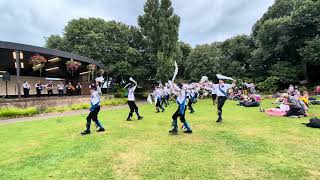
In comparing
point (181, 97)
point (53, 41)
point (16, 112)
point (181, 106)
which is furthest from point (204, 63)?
point (181, 106)

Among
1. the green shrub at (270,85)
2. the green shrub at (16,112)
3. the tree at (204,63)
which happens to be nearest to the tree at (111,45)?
the tree at (204,63)

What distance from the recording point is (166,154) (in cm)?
745

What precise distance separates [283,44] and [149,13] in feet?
61.3

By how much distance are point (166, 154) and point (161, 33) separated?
105 ft

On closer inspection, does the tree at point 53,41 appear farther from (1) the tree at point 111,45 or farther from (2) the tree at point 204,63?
(2) the tree at point 204,63

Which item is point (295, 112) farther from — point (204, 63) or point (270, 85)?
point (204, 63)

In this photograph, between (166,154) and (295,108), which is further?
(295,108)

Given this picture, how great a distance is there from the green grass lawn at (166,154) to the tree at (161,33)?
2623cm

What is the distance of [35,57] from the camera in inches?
919

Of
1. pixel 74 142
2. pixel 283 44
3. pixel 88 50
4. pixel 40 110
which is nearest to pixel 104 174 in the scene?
pixel 74 142

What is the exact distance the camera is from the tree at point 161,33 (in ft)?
122

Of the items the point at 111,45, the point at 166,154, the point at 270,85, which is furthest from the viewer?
the point at 111,45

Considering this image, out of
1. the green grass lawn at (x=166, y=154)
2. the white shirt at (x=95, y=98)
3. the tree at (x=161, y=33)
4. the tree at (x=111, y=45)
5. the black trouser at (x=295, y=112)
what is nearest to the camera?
the green grass lawn at (x=166, y=154)

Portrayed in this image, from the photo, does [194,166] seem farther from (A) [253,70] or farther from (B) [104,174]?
(A) [253,70]
